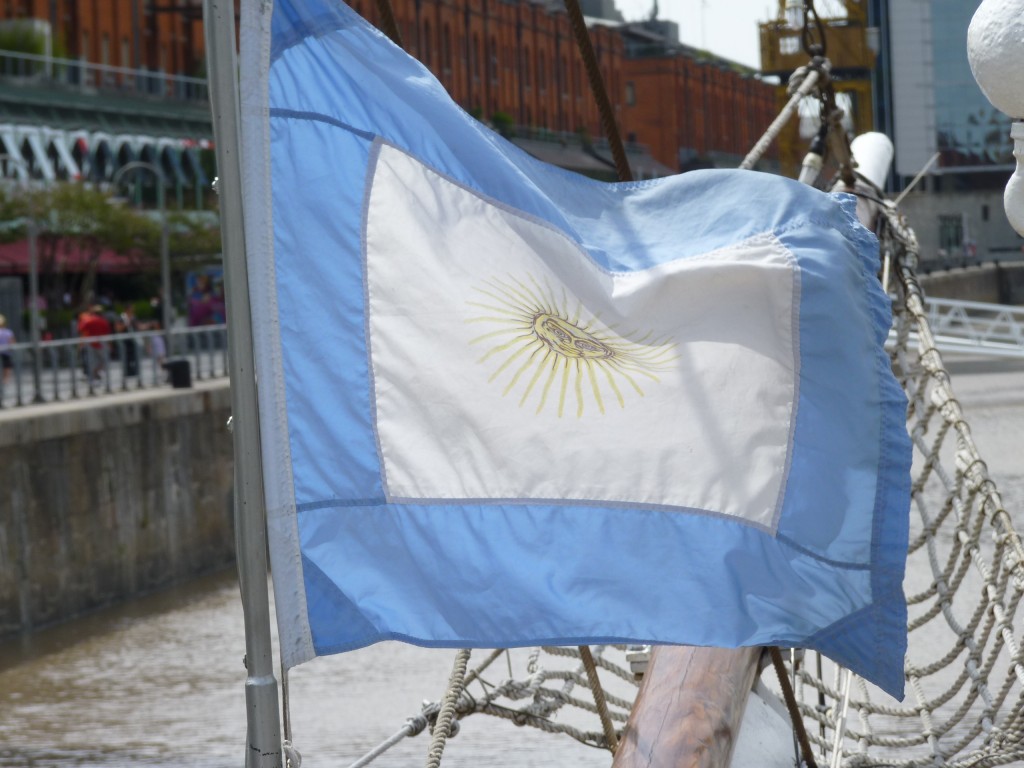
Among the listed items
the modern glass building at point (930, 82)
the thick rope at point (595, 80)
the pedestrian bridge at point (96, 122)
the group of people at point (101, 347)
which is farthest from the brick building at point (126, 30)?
the thick rope at point (595, 80)

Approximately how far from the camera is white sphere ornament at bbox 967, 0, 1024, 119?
2941mm

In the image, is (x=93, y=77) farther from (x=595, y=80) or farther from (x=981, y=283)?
(x=981, y=283)

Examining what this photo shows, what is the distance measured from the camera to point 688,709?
12.2 feet

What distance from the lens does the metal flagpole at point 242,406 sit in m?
2.80

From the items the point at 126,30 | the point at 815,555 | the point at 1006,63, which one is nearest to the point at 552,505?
the point at 815,555

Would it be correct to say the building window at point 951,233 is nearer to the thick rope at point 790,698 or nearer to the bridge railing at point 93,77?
the bridge railing at point 93,77

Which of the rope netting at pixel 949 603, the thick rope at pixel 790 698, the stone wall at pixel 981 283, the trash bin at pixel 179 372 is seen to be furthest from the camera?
the stone wall at pixel 981 283

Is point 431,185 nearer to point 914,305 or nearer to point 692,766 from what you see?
point 692,766

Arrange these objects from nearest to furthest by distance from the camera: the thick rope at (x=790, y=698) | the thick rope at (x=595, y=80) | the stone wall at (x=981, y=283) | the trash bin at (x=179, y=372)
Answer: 1. the thick rope at (x=790, y=698)
2. the thick rope at (x=595, y=80)
3. the trash bin at (x=179, y=372)
4. the stone wall at (x=981, y=283)

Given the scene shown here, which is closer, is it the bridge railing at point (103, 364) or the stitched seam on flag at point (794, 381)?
the stitched seam on flag at point (794, 381)

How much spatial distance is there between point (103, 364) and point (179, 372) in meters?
1.02

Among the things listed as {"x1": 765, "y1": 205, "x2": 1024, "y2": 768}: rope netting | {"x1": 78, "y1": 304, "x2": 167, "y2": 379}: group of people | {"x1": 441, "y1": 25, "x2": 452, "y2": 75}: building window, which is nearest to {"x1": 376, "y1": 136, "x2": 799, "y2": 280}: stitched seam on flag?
{"x1": 765, "y1": 205, "x2": 1024, "y2": 768}: rope netting

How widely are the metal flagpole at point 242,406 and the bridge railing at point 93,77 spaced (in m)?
30.1

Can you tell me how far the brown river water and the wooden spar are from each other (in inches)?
330
